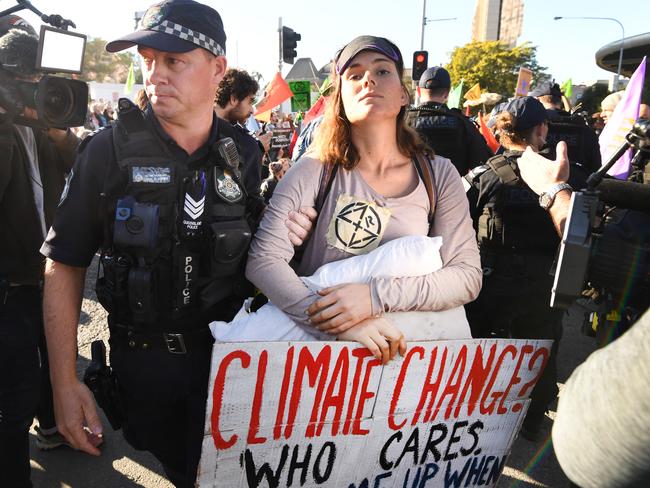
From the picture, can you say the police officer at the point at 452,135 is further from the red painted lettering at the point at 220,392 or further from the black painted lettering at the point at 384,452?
the red painted lettering at the point at 220,392

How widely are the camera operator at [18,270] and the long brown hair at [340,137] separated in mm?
1247

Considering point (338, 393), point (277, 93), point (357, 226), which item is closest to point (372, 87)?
point (357, 226)

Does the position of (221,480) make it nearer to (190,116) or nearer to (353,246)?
(353,246)

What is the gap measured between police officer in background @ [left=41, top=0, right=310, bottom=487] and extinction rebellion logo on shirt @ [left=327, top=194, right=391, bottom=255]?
305mm

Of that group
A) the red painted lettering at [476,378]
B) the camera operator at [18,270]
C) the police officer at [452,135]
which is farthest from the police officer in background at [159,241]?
the police officer at [452,135]

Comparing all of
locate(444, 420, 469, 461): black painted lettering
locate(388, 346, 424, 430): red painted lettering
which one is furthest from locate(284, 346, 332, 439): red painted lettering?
locate(444, 420, 469, 461): black painted lettering

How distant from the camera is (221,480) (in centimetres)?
146

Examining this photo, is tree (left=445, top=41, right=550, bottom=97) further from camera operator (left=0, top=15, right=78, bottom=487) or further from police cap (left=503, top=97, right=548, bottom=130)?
camera operator (left=0, top=15, right=78, bottom=487)

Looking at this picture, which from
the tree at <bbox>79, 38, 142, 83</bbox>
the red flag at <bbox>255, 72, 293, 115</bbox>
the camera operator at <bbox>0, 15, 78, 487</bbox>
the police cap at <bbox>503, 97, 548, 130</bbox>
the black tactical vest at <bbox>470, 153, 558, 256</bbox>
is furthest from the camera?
the tree at <bbox>79, 38, 142, 83</bbox>

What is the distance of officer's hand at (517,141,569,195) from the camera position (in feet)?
5.58

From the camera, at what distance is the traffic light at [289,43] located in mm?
13219

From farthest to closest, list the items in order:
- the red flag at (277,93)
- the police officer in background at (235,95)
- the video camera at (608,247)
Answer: the red flag at (277,93)
the police officer in background at (235,95)
the video camera at (608,247)

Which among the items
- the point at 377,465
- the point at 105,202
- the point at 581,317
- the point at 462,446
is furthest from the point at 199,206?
the point at 581,317

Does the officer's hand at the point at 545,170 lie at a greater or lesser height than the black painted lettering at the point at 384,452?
greater
